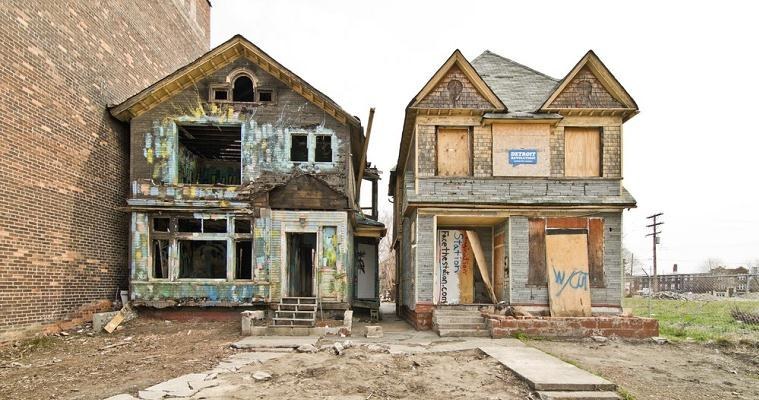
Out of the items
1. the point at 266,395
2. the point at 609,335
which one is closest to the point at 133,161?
the point at 266,395

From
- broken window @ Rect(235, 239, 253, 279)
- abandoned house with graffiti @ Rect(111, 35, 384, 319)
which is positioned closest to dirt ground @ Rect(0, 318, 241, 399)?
abandoned house with graffiti @ Rect(111, 35, 384, 319)

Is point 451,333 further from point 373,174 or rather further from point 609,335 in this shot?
point 373,174

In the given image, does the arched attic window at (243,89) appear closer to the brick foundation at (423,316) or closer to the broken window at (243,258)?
the broken window at (243,258)

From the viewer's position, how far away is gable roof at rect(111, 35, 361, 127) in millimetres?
14805

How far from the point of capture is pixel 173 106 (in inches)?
600

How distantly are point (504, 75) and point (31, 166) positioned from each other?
1434 cm

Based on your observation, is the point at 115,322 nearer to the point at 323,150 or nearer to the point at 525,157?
the point at 323,150

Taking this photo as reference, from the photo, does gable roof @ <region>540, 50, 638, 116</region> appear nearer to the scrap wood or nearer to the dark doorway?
the dark doorway

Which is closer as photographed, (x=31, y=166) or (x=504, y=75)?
(x=31, y=166)

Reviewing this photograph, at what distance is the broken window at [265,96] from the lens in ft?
50.6

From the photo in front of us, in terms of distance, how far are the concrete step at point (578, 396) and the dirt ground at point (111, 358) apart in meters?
5.93

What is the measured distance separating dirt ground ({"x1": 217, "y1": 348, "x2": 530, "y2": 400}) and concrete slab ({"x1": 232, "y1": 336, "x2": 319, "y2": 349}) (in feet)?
4.45

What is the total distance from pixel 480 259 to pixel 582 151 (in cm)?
471

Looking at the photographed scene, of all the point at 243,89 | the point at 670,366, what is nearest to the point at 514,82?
the point at 243,89
